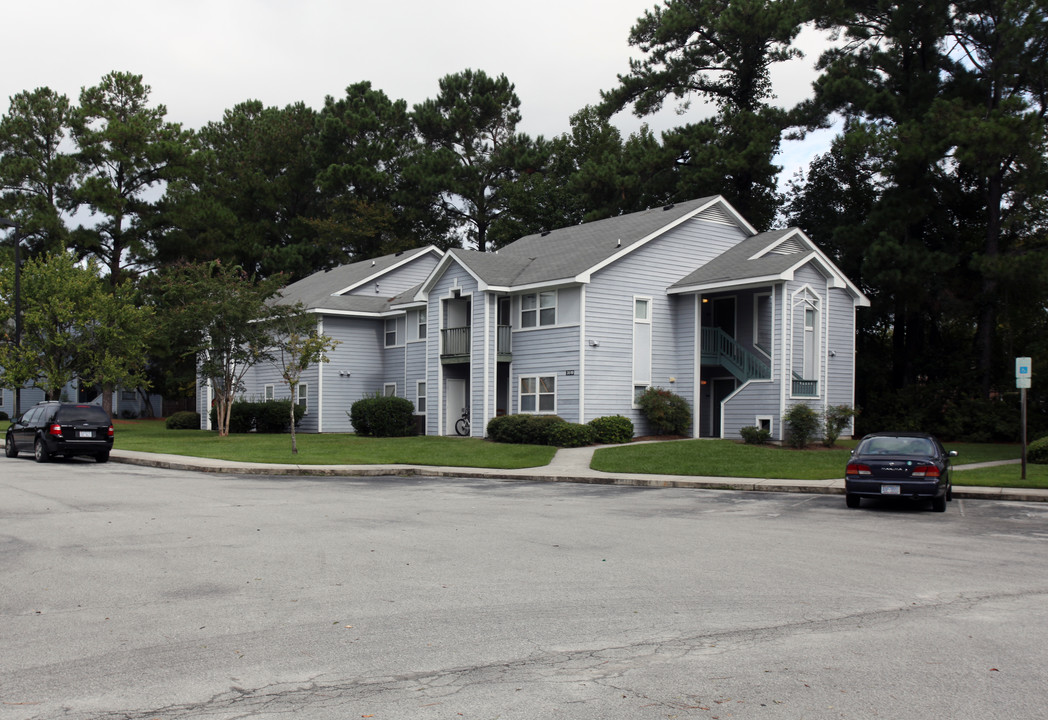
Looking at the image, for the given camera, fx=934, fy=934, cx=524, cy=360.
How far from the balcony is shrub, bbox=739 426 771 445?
30.5ft

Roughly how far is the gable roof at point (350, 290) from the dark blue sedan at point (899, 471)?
25682 mm

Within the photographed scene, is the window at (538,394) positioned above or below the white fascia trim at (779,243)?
below

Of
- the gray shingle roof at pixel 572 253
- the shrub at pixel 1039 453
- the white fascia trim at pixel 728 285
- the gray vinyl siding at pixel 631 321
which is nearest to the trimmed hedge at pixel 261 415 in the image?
the gray shingle roof at pixel 572 253

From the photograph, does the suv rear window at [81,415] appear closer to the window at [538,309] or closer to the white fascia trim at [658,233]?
the window at [538,309]

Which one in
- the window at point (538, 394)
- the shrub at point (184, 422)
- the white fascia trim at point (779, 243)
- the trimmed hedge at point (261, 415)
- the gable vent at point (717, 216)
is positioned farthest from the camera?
the shrub at point (184, 422)

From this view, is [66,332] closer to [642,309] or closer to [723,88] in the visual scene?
[642,309]

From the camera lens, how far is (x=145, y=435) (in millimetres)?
39531

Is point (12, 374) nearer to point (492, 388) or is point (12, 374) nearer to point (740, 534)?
point (492, 388)

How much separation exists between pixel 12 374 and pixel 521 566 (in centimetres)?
3545

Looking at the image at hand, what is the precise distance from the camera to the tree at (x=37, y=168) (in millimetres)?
54781

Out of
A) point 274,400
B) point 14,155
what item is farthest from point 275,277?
point 14,155

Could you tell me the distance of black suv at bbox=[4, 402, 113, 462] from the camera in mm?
26078

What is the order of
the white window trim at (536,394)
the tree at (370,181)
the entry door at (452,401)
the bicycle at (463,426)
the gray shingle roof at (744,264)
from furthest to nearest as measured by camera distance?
the tree at (370,181)
the entry door at (452,401)
the bicycle at (463,426)
the white window trim at (536,394)
the gray shingle roof at (744,264)

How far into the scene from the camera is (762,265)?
32000 mm
